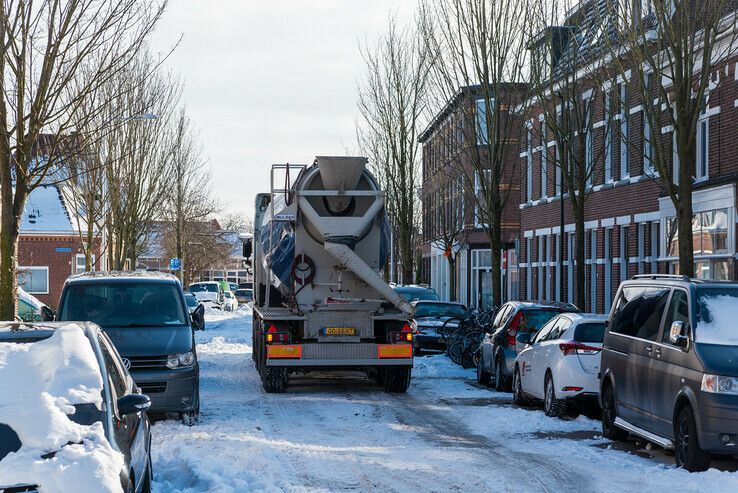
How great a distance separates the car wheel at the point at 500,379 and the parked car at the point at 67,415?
496 inches

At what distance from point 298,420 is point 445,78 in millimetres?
17276

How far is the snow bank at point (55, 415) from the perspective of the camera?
5.90m

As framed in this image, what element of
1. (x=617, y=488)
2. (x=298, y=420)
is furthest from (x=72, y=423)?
(x=298, y=420)

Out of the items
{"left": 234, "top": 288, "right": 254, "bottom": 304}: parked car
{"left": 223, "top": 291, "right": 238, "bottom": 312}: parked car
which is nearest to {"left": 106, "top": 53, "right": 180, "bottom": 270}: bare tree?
{"left": 223, "top": 291, "right": 238, "bottom": 312}: parked car

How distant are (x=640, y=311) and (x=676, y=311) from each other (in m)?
1.17

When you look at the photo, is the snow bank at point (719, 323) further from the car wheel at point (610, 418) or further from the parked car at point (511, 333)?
the parked car at point (511, 333)

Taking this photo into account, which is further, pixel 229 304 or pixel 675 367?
pixel 229 304

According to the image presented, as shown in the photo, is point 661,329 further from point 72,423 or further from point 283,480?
point 72,423

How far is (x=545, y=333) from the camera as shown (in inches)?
694

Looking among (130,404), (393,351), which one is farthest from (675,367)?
(393,351)

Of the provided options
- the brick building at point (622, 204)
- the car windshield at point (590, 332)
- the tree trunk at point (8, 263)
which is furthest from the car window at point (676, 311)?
the tree trunk at point (8, 263)

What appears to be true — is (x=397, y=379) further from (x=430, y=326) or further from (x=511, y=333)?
(x=430, y=326)

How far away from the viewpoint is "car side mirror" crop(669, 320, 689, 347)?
1134 cm

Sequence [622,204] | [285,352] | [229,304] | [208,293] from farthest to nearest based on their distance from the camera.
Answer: [208,293] < [229,304] < [622,204] < [285,352]
